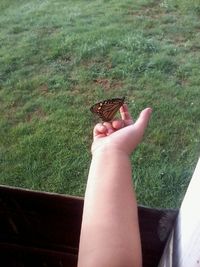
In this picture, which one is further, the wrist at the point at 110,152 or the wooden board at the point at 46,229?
the wooden board at the point at 46,229

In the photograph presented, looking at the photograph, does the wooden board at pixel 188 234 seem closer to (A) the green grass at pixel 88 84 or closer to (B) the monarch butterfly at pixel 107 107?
(B) the monarch butterfly at pixel 107 107

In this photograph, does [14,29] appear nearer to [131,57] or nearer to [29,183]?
[131,57]

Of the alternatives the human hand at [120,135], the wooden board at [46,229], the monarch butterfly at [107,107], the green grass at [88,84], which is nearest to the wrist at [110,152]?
the human hand at [120,135]

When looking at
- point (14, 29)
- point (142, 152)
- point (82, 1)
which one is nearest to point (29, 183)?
point (142, 152)

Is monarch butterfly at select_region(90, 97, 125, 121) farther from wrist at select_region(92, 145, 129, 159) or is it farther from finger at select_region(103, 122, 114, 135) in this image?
wrist at select_region(92, 145, 129, 159)

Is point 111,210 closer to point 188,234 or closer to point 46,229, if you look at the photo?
point 188,234

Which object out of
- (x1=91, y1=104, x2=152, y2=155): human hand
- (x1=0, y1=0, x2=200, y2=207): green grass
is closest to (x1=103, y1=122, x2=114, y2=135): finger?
(x1=91, y1=104, x2=152, y2=155): human hand
